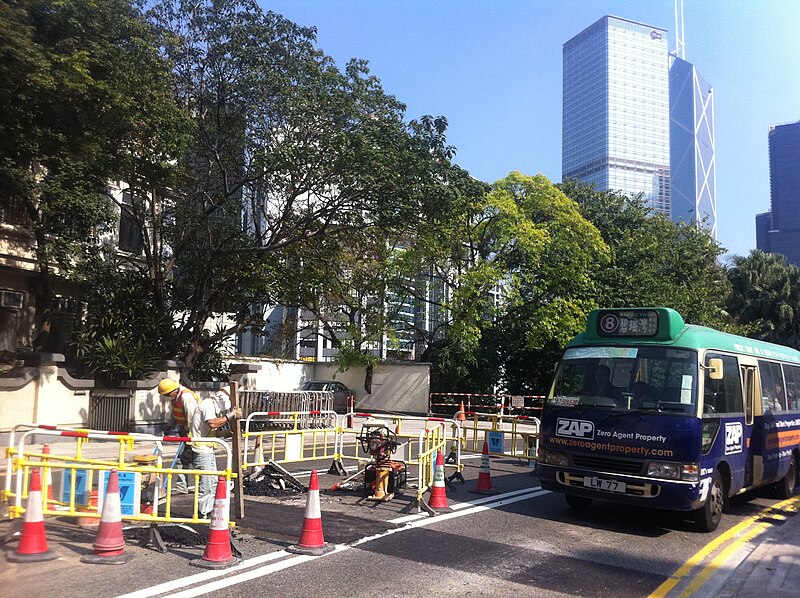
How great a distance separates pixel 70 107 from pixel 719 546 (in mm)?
14119

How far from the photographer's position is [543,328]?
93.5 ft

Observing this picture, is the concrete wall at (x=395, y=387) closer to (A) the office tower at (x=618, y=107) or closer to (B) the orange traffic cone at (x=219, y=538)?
(B) the orange traffic cone at (x=219, y=538)

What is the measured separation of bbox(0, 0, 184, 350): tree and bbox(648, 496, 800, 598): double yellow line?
13022 mm

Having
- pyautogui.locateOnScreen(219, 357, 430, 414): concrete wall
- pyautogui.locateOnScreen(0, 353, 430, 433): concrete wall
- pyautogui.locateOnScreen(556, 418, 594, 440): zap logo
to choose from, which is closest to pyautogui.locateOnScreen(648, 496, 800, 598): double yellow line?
pyautogui.locateOnScreen(556, 418, 594, 440): zap logo

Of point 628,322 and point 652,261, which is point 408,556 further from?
point 652,261

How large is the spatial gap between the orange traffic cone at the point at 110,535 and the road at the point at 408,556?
114 millimetres

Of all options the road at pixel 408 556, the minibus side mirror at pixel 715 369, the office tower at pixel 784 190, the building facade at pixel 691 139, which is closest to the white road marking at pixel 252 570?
the road at pixel 408 556

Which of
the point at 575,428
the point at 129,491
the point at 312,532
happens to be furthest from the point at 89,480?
the point at 575,428

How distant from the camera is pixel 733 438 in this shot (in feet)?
29.8

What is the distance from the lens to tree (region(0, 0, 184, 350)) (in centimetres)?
1288

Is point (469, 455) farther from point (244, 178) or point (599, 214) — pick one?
point (599, 214)

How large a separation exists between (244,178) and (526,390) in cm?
1960

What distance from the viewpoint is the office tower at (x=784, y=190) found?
12838 centimetres

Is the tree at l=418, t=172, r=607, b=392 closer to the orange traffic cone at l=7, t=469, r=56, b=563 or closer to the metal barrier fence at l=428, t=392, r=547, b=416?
the metal barrier fence at l=428, t=392, r=547, b=416
